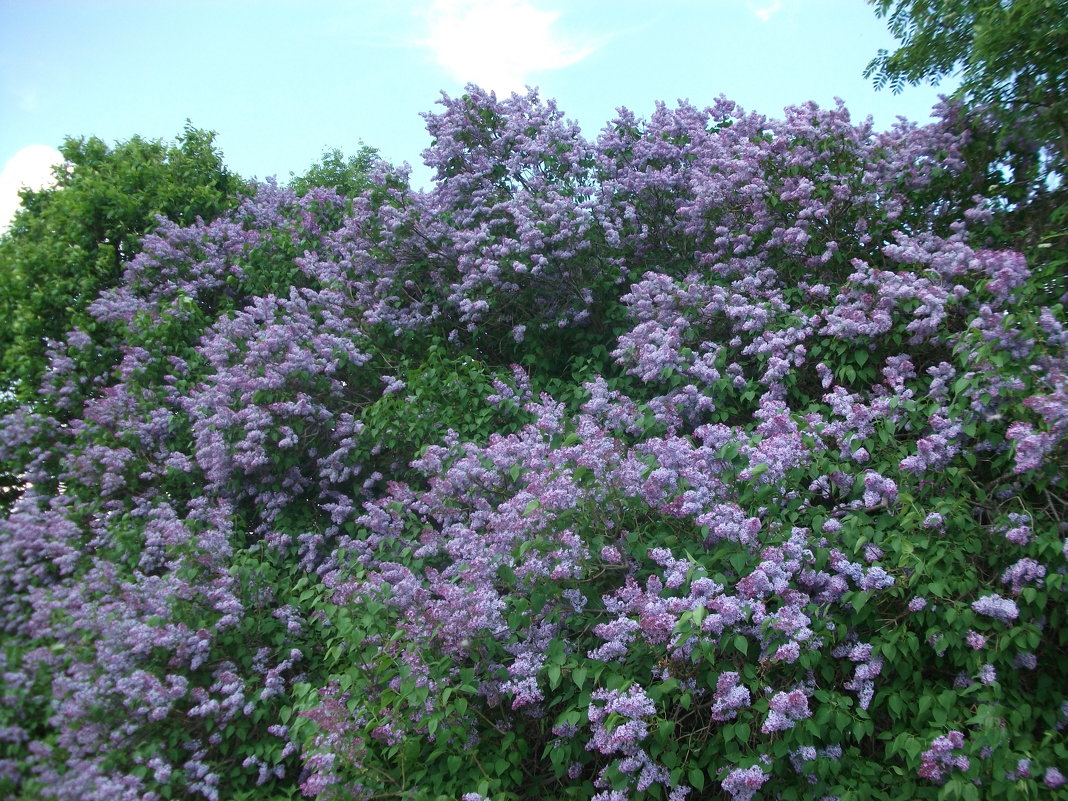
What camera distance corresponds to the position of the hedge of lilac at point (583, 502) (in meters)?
3.60

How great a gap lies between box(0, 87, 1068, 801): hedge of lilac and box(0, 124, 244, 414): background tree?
49.8 inches

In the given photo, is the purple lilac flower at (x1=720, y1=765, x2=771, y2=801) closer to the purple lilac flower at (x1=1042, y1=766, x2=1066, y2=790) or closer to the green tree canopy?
the purple lilac flower at (x1=1042, y1=766, x2=1066, y2=790)

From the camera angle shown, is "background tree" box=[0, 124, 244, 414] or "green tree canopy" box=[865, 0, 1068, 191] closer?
"green tree canopy" box=[865, 0, 1068, 191]

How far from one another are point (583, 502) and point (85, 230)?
7197 millimetres

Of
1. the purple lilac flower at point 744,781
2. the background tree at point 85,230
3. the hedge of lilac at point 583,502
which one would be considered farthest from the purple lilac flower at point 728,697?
the background tree at point 85,230

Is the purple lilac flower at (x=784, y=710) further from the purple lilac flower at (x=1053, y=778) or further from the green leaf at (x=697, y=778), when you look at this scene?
the purple lilac flower at (x=1053, y=778)

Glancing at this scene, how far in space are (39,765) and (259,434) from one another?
2.33 meters

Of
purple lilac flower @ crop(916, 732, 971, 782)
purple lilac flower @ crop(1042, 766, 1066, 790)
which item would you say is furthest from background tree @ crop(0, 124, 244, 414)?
purple lilac flower @ crop(1042, 766, 1066, 790)

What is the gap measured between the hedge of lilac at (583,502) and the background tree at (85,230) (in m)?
1.27

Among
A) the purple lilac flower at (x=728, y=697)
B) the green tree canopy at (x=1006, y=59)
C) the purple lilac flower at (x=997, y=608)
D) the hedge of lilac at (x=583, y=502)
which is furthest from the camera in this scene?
the green tree canopy at (x=1006, y=59)

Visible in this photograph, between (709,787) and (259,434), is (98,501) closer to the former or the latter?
(259,434)

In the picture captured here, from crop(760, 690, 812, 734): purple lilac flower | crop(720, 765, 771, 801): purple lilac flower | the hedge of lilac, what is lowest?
crop(720, 765, 771, 801): purple lilac flower

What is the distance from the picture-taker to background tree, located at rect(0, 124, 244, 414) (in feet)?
27.1

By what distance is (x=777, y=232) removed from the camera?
5.99 meters
